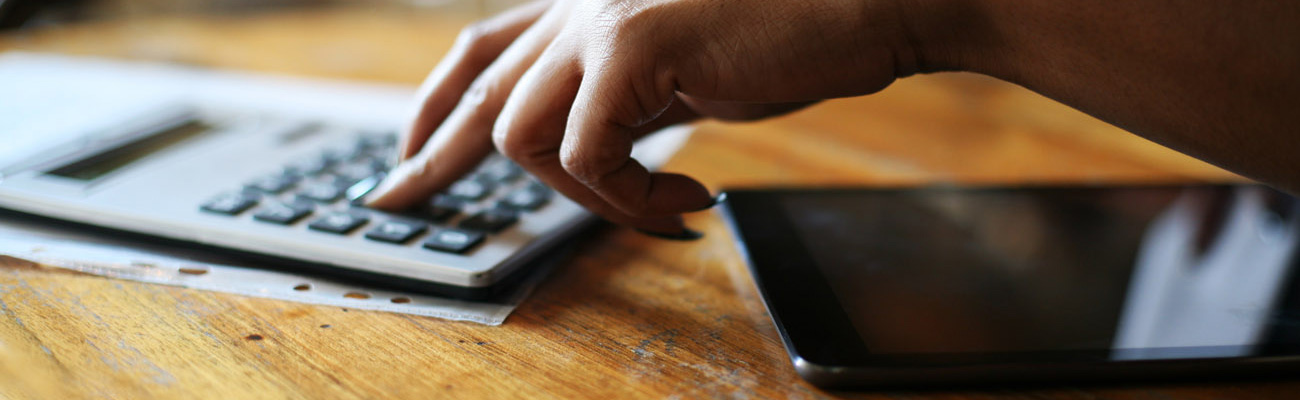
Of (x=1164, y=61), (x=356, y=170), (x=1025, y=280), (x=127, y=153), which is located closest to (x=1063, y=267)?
(x=1025, y=280)

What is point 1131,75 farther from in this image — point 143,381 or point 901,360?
point 143,381

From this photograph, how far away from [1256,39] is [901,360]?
0.14 metres

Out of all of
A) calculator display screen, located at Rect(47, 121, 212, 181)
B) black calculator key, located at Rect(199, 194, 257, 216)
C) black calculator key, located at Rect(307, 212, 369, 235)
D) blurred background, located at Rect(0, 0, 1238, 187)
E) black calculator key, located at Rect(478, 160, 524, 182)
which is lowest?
blurred background, located at Rect(0, 0, 1238, 187)

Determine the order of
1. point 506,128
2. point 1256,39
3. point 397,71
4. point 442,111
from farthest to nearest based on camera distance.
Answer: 1. point 397,71
2. point 442,111
3. point 506,128
4. point 1256,39

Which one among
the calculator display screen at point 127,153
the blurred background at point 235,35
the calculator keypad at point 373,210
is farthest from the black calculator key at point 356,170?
the blurred background at point 235,35

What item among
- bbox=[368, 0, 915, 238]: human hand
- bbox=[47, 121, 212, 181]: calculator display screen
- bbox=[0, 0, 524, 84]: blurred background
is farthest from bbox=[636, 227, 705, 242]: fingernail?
bbox=[0, 0, 524, 84]: blurred background

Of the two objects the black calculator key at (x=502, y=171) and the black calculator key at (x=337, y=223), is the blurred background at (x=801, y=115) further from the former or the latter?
the black calculator key at (x=337, y=223)

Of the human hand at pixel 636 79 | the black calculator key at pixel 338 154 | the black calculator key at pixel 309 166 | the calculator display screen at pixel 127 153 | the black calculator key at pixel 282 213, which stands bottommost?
the black calculator key at pixel 338 154

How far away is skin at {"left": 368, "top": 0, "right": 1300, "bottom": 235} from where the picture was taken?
24 centimetres

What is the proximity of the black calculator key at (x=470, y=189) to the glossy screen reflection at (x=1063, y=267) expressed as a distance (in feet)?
0.52

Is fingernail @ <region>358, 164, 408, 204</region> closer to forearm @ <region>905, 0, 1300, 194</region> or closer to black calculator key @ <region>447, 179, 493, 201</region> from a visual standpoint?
black calculator key @ <region>447, 179, 493, 201</region>

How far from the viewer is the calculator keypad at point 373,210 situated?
0.35m

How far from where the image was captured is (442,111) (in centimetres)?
45

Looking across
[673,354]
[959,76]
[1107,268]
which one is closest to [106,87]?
[673,354]
